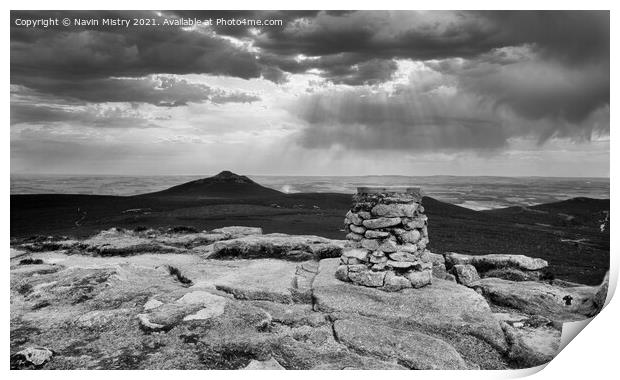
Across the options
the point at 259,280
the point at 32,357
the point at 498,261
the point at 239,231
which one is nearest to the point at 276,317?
the point at 259,280

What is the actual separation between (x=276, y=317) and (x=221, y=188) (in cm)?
995

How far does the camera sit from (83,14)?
37.8 feet

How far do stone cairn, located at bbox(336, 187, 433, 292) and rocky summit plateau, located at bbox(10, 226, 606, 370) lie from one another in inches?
10.7

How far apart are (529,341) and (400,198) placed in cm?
392

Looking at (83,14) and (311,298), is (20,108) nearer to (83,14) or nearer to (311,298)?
(83,14)

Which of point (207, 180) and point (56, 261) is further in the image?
point (207, 180)

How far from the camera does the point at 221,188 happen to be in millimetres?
17938

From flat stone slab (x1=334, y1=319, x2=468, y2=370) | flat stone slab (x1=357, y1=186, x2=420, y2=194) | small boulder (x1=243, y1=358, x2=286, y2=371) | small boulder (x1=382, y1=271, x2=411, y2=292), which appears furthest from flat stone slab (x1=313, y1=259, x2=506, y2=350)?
flat stone slab (x1=357, y1=186, x2=420, y2=194)

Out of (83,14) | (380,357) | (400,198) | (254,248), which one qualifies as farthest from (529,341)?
(83,14)

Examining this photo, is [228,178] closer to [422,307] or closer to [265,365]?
[422,307]

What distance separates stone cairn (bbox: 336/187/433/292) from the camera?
32.1ft

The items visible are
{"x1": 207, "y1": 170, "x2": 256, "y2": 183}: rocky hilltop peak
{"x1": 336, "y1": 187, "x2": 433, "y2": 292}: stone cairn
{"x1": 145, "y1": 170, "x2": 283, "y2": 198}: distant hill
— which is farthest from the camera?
{"x1": 145, "y1": 170, "x2": 283, "y2": 198}: distant hill

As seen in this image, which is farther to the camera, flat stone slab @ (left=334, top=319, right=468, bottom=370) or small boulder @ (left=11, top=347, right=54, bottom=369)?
small boulder @ (left=11, top=347, right=54, bottom=369)

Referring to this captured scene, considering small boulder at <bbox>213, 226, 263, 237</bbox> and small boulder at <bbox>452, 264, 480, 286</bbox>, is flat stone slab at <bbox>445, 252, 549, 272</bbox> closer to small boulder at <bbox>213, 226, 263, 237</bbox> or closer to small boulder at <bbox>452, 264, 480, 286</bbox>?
small boulder at <bbox>452, 264, 480, 286</bbox>
